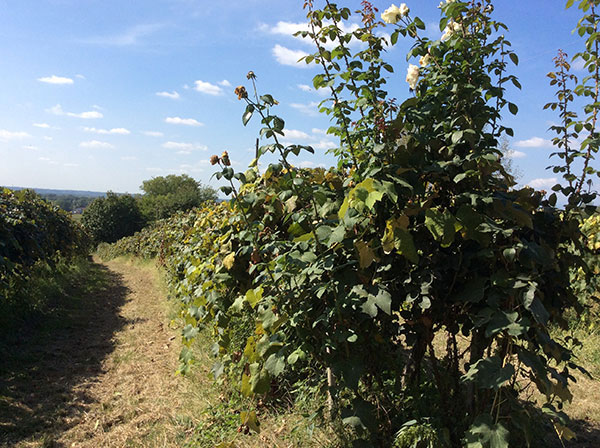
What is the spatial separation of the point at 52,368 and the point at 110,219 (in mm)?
35926

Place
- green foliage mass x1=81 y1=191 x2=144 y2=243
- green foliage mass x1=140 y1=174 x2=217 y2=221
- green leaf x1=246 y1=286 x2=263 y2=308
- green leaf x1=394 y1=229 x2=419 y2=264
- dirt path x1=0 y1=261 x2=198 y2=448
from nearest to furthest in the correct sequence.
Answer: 1. green leaf x1=394 y1=229 x2=419 y2=264
2. green leaf x1=246 y1=286 x2=263 y2=308
3. dirt path x1=0 y1=261 x2=198 y2=448
4. green foliage mass x1=140 y1=174 x2=217 y2=221
5. green foliage mass x1=81 y1=191 x2=144 y2=243

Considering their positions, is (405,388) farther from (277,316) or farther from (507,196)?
(507,196)

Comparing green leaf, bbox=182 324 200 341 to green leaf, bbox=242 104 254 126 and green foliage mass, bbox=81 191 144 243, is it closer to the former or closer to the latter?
green leaf, bbox=242 104 254 126

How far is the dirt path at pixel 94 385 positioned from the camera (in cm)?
367

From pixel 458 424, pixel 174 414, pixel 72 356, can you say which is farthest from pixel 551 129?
pixel 72 356

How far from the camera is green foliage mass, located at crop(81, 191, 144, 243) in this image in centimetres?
3797

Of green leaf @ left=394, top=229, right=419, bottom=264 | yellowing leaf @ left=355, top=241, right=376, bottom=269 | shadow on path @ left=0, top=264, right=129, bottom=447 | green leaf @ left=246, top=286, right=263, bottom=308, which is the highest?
green leaf @ left=394, top=229, right=419, bottom=264

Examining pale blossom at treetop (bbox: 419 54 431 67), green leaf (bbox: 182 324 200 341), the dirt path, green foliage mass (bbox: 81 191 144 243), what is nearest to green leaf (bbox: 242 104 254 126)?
pale blossom at treetop (bbox: 419 54 431 67)

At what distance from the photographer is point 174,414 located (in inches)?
151

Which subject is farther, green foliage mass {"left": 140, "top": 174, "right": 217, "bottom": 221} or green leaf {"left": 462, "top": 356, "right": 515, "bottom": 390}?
green foliage mass {"left": 140, "top": 174, "right": 217, "bottom": 221}

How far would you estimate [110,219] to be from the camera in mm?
38375

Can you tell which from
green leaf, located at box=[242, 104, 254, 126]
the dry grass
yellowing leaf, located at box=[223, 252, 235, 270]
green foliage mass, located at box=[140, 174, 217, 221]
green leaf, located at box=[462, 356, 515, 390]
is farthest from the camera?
green foliage mass, located at box=[140, 174, 217, 221]

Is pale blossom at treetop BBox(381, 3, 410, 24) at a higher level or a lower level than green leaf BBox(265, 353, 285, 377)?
higher

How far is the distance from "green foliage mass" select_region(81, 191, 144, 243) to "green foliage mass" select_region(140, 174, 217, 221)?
2.06 m
